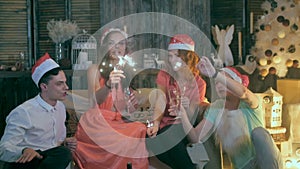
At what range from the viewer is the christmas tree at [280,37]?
12.9ft

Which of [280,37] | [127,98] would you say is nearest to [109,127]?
[127,98]

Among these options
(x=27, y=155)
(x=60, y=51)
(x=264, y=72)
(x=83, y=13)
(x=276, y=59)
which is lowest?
(x=27, y=155)

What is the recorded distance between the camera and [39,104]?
2.86 meters

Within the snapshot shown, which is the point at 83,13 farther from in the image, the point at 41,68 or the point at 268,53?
the point at 41,68

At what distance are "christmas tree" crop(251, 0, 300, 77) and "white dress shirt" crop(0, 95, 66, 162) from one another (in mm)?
1805

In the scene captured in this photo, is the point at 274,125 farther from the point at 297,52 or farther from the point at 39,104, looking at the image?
the point at 39,104

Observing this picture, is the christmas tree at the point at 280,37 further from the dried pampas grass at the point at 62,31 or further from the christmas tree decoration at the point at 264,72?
the dried pampas grass at the point at 62,31

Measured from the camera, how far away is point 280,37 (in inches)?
155

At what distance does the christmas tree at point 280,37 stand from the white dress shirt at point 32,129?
5.92 feet

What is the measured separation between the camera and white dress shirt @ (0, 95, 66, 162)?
2.64 meters

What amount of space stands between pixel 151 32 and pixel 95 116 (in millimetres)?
1803

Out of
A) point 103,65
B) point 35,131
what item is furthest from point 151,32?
point 35,131

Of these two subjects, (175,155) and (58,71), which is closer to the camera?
(58,71)

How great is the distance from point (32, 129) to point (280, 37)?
211cm
